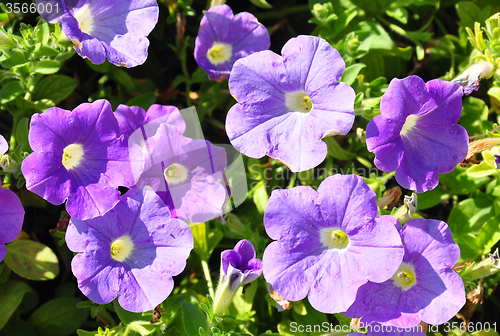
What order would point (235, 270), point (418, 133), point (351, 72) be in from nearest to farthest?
point (235, 270) < point (418, 133) < point (351, 72)

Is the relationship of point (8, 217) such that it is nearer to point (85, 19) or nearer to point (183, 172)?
point (183, 172)

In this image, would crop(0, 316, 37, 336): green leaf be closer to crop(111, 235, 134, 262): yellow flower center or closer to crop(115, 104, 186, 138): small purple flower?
crop(111, 235, 134, 262): yellow flower center

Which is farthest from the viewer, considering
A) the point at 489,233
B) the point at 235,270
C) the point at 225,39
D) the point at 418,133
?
the point at 225,39

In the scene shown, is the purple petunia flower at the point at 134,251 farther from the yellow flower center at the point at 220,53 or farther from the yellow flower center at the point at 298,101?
the yellow flower center at the point at 220,53

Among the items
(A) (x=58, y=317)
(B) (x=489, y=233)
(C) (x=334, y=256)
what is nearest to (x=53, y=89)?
(A) (x=58, y=317)

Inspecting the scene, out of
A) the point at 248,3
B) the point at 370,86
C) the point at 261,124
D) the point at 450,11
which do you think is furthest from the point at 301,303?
the point at 450,11

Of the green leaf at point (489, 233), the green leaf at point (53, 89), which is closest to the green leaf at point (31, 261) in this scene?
the green leaf at point (53, 89)
